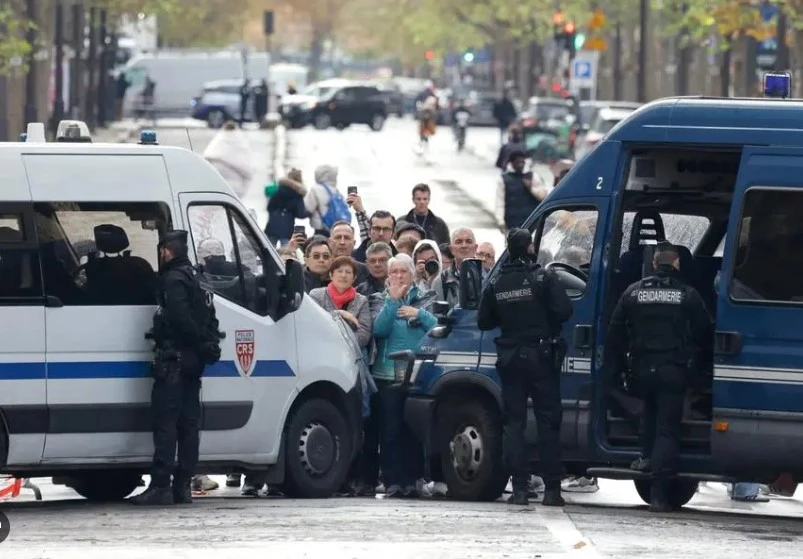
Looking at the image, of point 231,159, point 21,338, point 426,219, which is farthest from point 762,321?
point 231,159

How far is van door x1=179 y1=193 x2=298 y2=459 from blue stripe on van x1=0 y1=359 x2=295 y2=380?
0.04ft

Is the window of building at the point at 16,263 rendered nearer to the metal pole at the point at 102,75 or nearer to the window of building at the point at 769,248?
the window of building at the point at 769,248

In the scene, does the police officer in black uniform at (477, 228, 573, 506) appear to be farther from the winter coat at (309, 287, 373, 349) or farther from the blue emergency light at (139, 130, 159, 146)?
the blue emergency light at (139, 130, 159, 146)

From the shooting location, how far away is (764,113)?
13.3 metres

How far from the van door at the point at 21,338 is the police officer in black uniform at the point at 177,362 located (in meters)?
0.67

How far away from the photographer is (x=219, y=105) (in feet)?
242

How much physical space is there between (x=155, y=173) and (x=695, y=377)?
3401 mm

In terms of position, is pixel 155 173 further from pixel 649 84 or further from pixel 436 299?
pixel 649 84

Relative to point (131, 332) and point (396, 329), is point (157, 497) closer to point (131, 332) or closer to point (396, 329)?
point (131, 332)

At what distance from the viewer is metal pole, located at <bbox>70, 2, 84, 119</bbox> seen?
174 ft

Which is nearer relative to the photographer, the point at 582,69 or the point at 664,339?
the point at 664,339

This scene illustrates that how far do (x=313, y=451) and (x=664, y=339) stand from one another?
2.35m

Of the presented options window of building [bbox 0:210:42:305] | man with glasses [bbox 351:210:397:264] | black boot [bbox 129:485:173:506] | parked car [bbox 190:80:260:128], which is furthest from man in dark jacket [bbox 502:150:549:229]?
parked car [bbox 190:80:260:128]

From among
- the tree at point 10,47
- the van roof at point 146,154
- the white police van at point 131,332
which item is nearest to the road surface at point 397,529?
the white police van at point 131,332
